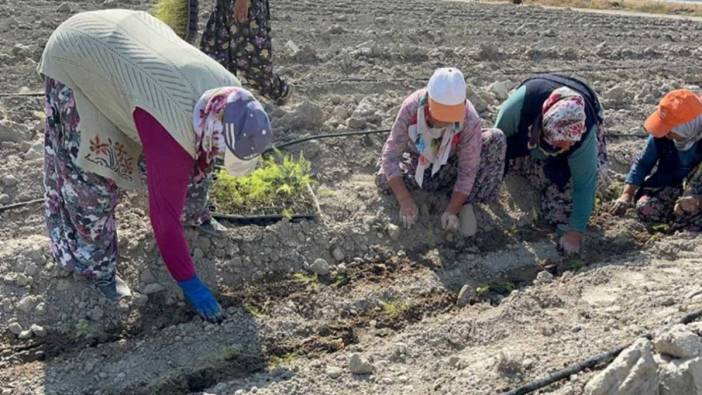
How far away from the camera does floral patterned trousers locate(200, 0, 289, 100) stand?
5.26 metres

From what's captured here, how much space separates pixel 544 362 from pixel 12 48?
17.1 ft

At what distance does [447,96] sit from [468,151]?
480mm

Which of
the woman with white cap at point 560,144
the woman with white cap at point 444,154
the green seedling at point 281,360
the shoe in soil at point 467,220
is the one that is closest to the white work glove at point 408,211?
the woman with white cap at point 444,154

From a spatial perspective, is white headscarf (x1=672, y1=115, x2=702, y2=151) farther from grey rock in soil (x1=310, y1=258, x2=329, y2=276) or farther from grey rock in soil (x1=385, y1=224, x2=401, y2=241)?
grey rock in soil (x1=310, y1=258, x2=329, y2=276)

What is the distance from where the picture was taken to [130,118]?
3043 mm

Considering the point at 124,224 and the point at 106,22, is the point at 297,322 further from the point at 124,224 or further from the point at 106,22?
the point at 106,22

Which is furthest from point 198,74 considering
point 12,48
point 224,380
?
point 12,48

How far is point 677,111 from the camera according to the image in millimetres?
4246

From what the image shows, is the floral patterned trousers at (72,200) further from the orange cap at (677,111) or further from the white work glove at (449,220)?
the orange cap at (677,111)

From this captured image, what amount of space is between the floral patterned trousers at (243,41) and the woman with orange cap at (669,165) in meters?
2.49

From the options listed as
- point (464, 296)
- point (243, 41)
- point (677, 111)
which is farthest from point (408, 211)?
point (243, 41)

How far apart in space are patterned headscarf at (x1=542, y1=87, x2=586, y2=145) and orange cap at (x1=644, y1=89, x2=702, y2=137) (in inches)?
25.5

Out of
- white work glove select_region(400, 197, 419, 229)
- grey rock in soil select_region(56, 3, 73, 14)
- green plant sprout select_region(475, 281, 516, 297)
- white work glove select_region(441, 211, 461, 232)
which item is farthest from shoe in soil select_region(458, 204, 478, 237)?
grey rock in soil select_region(56, 3, 73, 14)

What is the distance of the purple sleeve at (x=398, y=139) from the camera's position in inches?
158
